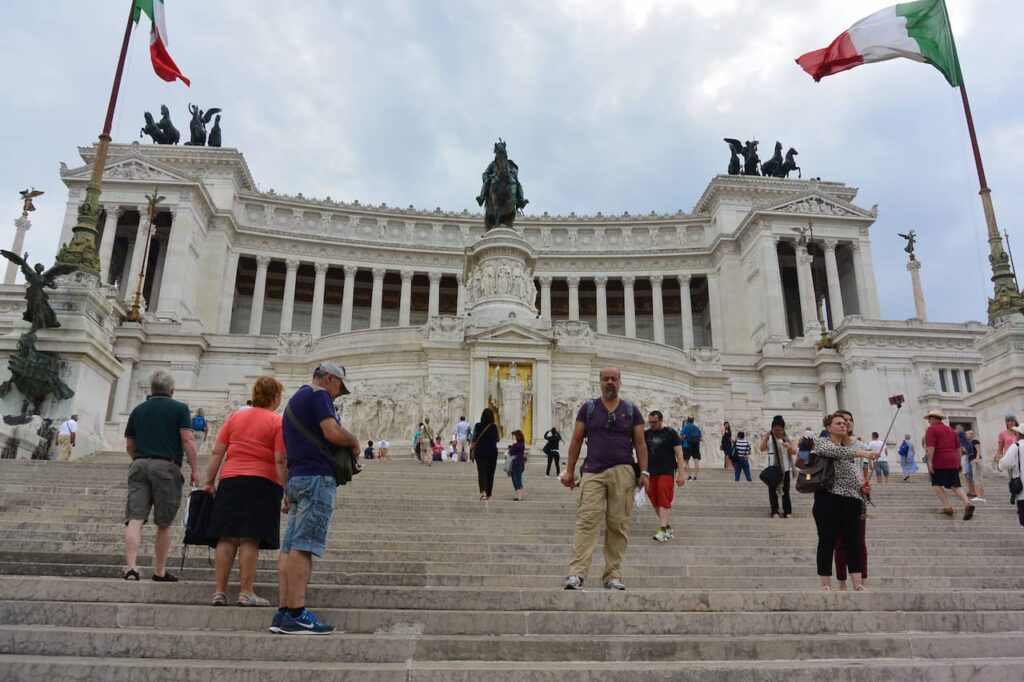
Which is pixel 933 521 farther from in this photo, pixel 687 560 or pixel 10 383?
pixel 10 383

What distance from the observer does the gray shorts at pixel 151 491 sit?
266 inches

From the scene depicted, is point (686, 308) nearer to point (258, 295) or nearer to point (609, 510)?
point (258, 295)

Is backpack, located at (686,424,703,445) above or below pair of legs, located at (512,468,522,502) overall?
above

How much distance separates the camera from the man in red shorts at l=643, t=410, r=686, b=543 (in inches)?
397

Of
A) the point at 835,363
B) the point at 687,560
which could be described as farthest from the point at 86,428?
the point at 835,363

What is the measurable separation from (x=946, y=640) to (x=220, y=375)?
1618 inches

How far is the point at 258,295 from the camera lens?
6038 centimetres

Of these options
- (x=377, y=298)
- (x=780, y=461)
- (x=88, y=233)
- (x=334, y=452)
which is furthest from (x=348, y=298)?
(x=334, y=452)

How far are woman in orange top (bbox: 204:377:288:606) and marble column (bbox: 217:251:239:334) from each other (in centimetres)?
5410

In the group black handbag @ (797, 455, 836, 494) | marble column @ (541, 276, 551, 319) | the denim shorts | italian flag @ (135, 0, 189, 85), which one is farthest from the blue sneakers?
marble column @ (541, 276, 551, 319)

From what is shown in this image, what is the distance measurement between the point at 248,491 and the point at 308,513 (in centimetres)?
83

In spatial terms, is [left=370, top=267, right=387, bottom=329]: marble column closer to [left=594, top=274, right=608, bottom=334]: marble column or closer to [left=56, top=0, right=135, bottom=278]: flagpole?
[left=594, top=274, right=608, bottom=334]: marble column

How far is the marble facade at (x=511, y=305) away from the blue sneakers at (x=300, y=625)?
20.7m

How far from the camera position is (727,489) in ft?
50.9
